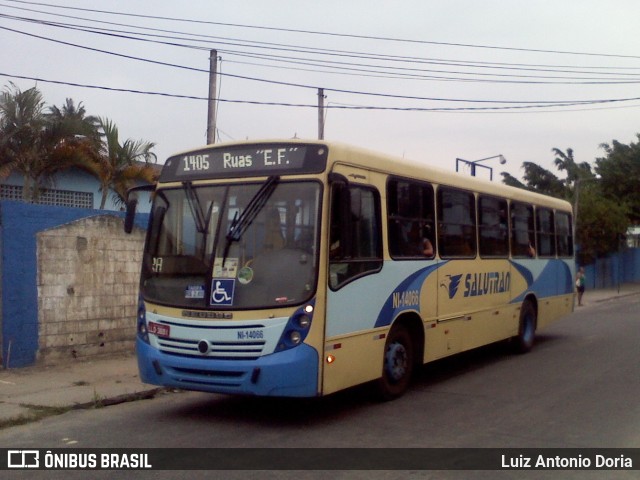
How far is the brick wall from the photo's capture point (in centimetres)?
1243

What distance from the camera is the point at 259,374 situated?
26.8 ft

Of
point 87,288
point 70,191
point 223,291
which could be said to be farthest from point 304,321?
point 70,191

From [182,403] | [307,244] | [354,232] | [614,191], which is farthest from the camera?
[614,191]

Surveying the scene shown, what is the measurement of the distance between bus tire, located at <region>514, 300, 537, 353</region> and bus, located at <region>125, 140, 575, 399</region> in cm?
443

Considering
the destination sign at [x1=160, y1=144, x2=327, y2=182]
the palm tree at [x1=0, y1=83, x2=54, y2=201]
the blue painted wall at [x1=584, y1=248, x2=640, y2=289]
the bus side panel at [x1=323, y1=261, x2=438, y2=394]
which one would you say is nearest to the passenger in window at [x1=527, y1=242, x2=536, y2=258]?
the bus side panel at [x1=323, y1=261, x2=438, y2=394]

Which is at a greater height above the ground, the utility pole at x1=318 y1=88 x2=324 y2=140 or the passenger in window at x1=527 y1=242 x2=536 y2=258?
the utility pole at x1=318 y1=88 x2=324 y2=140

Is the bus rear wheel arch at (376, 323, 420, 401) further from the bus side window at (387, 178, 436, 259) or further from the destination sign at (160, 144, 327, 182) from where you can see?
the destination sign at (160, 144, 327, 182)

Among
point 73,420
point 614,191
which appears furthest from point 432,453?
point 614,191

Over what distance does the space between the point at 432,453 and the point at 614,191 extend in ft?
142

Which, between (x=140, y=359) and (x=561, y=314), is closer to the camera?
(x=140, y=359)

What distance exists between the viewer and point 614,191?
4694cm

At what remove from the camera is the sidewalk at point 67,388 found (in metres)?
9.65

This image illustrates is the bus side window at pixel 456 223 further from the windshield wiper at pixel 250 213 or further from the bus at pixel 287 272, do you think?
the windshield wiper at pixel 250 213

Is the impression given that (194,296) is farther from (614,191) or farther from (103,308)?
(614,191)
